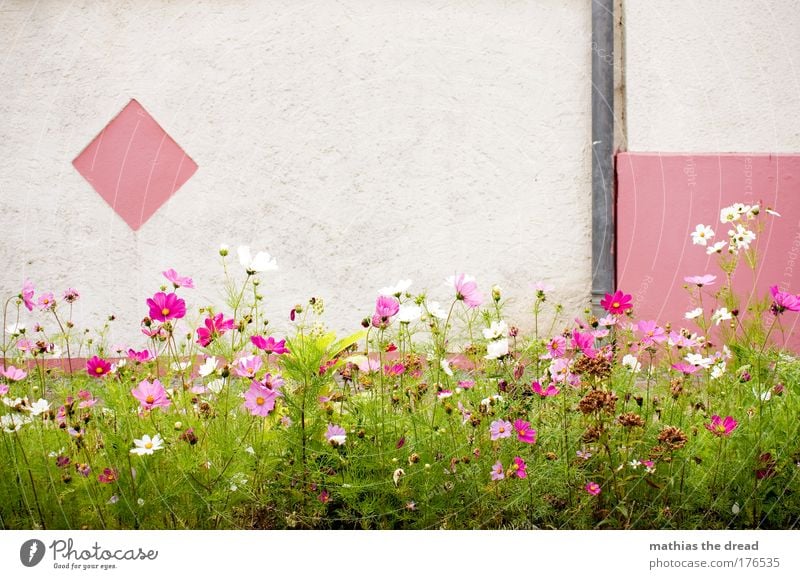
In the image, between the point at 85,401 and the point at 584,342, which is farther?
the point at 85,401

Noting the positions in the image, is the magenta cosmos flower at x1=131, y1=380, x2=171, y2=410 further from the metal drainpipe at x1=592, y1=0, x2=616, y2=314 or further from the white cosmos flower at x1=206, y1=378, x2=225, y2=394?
the metal drainpipe at x1=592, y1=0, x2=616, y2=314

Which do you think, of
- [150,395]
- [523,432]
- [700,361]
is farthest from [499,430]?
[150,395]

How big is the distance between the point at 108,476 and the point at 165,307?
32 centimetres

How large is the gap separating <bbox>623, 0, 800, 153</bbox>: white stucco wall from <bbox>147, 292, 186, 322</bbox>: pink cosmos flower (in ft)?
9.58

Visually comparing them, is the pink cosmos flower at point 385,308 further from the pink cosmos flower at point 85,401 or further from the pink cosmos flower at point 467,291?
the pink cosmos flower at point 85,401

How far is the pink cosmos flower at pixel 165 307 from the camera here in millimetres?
1428

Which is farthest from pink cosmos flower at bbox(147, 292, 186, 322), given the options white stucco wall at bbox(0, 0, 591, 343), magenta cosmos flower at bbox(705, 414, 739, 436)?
white stucco wall at bbox(0, 0, 591, 343)

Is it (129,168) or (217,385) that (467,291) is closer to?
(217,385)

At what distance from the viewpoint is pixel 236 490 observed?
1470mm

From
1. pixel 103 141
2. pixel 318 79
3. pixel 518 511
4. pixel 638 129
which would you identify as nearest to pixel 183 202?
pixel 103 141

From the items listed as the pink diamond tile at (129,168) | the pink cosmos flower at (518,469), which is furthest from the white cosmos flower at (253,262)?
the pink diamond tile at (129,168)

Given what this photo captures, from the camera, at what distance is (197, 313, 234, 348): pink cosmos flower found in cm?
149

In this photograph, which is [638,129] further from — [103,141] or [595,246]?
[103,141]

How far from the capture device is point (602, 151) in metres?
3.79
